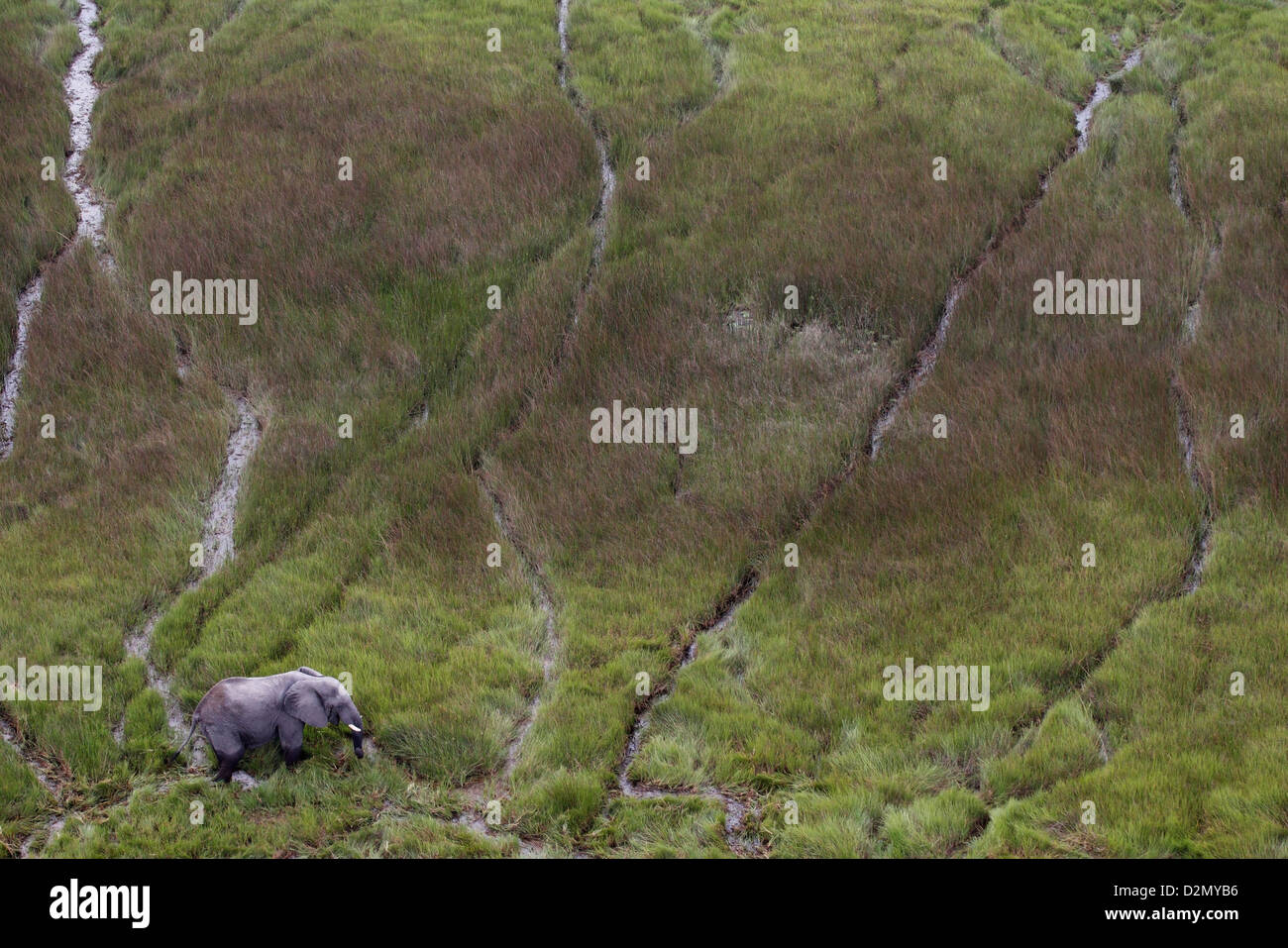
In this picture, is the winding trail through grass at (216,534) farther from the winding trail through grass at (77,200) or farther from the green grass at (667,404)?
the winding trail through grass at (77,200)

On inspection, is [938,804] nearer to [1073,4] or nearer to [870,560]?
[870,560]

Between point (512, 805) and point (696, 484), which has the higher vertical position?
point (696, 484)

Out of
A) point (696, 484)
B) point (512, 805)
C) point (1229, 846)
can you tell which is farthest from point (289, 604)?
point (1229, 846)

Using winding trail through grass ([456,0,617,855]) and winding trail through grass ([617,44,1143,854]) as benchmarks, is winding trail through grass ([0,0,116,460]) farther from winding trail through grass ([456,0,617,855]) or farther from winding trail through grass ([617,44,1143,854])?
winding trail through grass ([617,44,1143,854])

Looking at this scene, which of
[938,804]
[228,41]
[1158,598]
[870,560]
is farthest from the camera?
[228,41]

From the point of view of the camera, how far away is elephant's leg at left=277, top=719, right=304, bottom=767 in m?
8.54

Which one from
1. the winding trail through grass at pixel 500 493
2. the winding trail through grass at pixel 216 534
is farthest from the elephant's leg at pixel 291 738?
the winding trail through grass at pixel 500 493

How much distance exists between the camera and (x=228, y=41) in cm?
1838

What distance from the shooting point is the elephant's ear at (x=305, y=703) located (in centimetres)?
848

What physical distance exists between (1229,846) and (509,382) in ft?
28.5

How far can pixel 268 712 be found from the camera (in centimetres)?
849

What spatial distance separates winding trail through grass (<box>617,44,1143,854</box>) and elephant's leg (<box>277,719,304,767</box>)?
264 centimetres

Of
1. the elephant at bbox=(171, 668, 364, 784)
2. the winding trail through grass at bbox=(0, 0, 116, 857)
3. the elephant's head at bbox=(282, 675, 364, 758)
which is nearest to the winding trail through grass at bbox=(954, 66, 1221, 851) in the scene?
the elephant's head at bbox=(282, 675, 364, 758)

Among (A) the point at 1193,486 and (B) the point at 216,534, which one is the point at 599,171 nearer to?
(B) the point at 216,534
